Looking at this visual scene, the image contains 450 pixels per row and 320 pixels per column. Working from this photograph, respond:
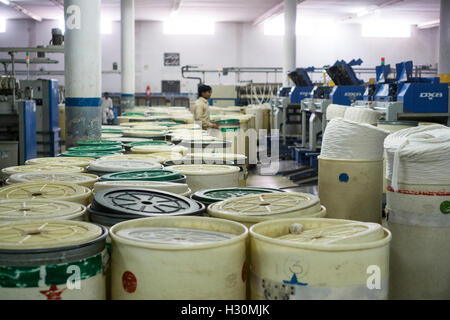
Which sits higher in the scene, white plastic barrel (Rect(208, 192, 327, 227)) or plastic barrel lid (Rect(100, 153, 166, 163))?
plastic barrel lid (Rect(100, 153, 166, 163))

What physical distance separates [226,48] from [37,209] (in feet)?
76.1

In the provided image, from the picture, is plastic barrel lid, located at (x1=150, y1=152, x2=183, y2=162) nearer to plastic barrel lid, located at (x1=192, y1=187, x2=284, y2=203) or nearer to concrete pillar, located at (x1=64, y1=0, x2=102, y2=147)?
plastic barrel lid, located at (x1=192, y1=187, x2=284, y2=203)

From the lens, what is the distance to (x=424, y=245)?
2719 millimetres

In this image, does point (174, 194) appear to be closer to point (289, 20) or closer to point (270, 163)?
point (270, 163)

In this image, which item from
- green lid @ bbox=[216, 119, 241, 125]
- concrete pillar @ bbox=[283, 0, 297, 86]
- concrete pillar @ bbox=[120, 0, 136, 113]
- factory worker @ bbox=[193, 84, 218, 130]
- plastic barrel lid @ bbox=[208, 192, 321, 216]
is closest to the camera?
plastic barrel lid @ bbox=[208, 192, 321, 216]

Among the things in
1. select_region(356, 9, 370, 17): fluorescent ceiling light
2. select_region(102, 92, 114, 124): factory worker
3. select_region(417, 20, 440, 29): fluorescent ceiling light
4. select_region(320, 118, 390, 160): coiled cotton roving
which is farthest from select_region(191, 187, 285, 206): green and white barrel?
select_region(417, 20, 440, 29): fluorescent ceiling light

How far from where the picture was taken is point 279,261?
1.82m

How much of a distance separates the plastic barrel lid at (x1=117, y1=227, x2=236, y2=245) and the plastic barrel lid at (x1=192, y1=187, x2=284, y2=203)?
2.10 ft

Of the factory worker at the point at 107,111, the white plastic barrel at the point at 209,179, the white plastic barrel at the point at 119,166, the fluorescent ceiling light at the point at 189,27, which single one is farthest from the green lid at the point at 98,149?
the fluorescent ceiling light at the point at 189,27

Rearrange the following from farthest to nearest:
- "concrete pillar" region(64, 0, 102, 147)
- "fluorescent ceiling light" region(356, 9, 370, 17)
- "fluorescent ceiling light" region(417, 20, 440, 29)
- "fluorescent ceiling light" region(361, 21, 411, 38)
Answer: "fluorescent ceiling light" region(361, 21, 411, 38) < "fluorescent ceiling light" region(417, 20, 440, 29) < "fluorescent ceiling light" region(356, 9, 370, 17) < "concrete pillar" region(64, 0, 102, 147)

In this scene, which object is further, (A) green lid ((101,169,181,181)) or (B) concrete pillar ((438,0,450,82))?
(B) concrete pillar ((438,0,450,82))

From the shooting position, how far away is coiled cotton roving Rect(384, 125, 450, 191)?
107 inches

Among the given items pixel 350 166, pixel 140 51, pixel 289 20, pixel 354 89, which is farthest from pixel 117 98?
pixel 350 166

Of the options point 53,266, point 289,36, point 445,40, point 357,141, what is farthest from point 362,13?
point 53,266
